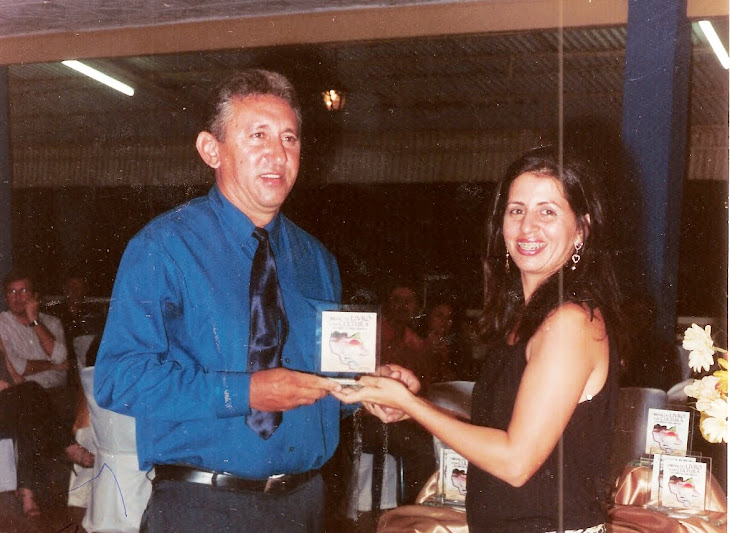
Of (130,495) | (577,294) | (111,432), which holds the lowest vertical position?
(130,495)

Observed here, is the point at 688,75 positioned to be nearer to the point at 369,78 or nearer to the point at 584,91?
the point at 584,91

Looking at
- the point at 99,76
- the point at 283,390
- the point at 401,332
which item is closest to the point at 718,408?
the point at 283,390

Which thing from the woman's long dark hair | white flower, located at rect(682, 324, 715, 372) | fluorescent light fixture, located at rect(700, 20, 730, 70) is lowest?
white flower, located at rect(682, 324, 715, 372)

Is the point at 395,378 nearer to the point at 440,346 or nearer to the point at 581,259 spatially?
the point at 581,259

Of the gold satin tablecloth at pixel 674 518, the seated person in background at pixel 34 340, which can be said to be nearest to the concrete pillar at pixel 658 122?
the gold satin tablecloth at pixel 674 518

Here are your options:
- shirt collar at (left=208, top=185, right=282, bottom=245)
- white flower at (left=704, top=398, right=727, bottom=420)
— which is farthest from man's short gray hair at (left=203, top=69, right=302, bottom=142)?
white flower at (left=704, top=398, right=727, bottom=420)

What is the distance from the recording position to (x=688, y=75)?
2.87 metres

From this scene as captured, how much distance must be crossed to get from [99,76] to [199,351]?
1390mm

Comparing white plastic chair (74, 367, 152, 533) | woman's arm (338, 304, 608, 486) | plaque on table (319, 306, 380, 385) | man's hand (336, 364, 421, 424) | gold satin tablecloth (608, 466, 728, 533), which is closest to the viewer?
woman's arm (338, 304, 608, 486)

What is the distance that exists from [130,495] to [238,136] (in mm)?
1394

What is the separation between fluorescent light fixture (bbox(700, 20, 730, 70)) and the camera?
2374 mm

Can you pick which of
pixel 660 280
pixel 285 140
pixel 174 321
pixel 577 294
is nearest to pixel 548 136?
pixel 660 280

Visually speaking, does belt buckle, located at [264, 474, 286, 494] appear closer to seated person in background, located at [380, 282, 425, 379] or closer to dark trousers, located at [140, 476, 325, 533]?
dark trousers, located at [140, 476, 325, 533]

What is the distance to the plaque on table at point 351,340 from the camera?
5.51 ft
